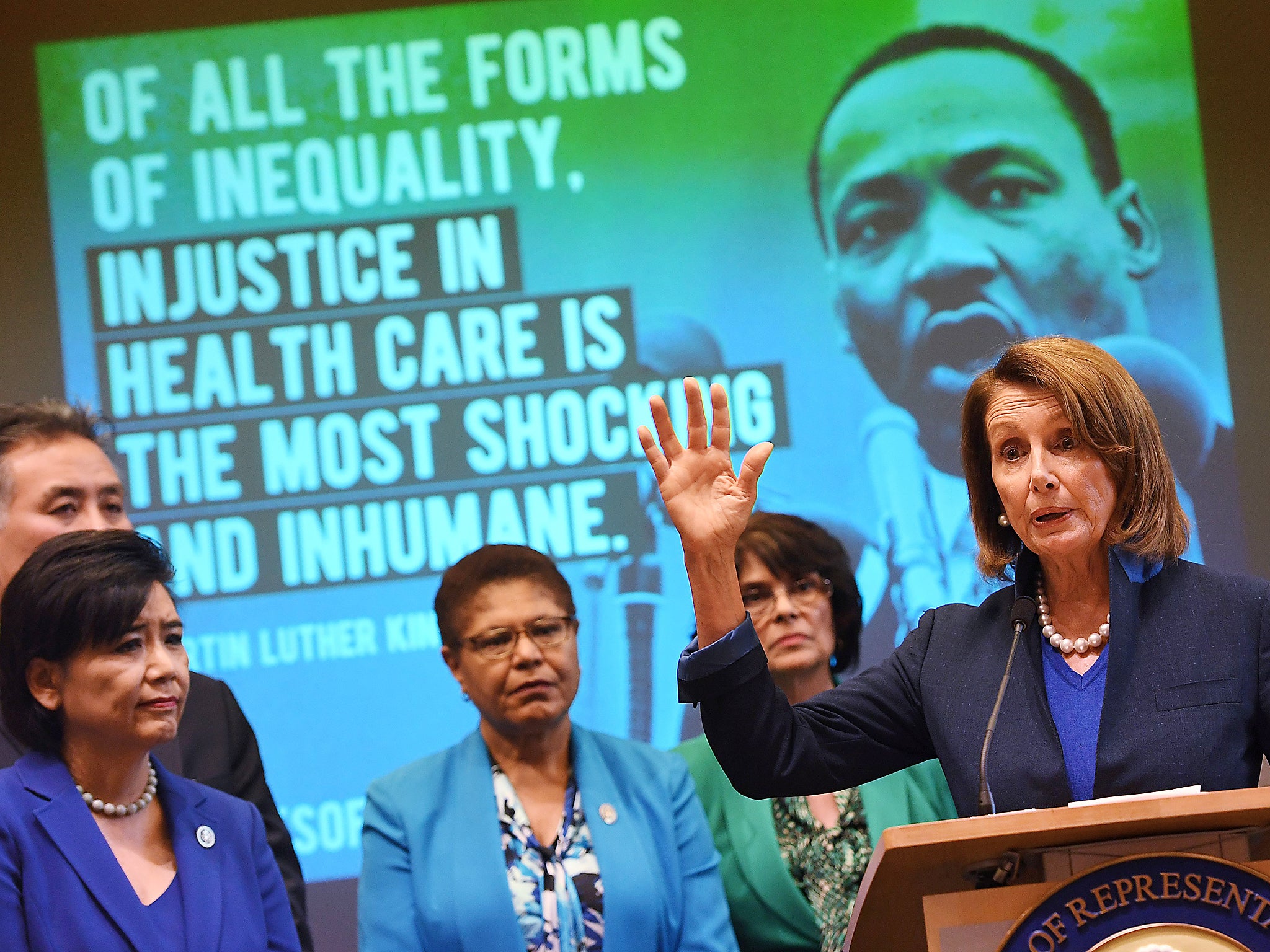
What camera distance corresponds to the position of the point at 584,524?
4191 millimetres

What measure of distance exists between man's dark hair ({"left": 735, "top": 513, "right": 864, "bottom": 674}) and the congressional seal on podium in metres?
1.92

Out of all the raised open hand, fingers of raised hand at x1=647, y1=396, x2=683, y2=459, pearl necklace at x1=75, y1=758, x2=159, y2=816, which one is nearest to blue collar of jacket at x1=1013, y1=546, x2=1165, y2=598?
the raised open hand

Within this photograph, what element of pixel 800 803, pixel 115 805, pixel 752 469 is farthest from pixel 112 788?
pixel 800 803

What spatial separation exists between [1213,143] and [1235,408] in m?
0.80

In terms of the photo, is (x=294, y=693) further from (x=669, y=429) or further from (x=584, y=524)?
(x=669, y=429)

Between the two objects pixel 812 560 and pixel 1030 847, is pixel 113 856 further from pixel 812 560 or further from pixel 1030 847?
pixel 812 560

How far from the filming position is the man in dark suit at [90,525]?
116 inches

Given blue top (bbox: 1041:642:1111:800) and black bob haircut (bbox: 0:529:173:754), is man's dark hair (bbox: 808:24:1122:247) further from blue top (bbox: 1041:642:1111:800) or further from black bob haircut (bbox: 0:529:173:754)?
blue top (bbox: 1041:642:1111:800)

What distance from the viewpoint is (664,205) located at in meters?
4.35

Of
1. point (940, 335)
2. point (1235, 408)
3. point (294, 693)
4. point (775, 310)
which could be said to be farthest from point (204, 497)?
point (1235, 408)

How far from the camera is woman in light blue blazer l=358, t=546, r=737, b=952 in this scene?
2.83 meters

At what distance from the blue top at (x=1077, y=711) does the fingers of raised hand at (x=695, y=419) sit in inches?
20.2

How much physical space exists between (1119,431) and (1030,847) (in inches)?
23.4

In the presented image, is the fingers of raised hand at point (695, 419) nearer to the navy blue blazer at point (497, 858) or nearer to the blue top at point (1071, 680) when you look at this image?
the blue top at point (1071, 680)
